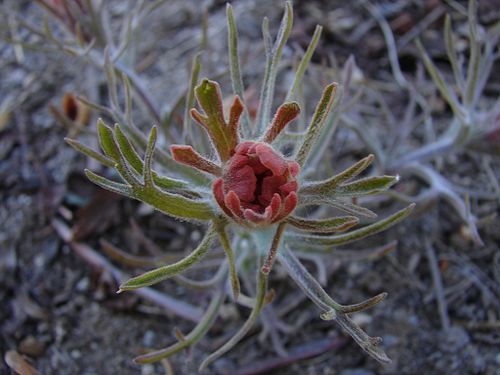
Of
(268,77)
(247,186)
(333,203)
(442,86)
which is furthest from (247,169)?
(442,86)

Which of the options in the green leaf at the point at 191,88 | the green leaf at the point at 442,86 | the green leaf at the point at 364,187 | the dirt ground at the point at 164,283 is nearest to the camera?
the green leaf at the point at 364,187

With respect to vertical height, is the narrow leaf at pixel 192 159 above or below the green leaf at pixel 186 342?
above

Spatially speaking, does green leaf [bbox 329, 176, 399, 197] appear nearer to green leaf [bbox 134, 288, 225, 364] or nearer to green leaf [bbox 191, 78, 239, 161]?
green leaf [bbox 191, 78, 239, 161]

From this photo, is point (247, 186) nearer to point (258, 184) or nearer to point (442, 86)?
point (258, 184)

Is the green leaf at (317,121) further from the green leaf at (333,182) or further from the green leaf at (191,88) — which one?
the green leaf at (191,88)

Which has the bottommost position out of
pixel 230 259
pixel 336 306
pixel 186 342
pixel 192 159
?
pixel 186 342

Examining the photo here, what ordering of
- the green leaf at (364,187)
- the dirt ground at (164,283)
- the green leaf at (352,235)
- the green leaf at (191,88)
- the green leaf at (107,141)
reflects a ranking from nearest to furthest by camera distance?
1. the green leaf at (107,141)
2. the green leaf at (364,187)
3. the green leaf at (352,235)
4. the green leaf at (191,88)
5. the dirt ground at (164,283)

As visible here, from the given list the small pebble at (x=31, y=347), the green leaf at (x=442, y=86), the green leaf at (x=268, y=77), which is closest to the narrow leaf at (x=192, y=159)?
the green leaf at (x=268, y=77)
